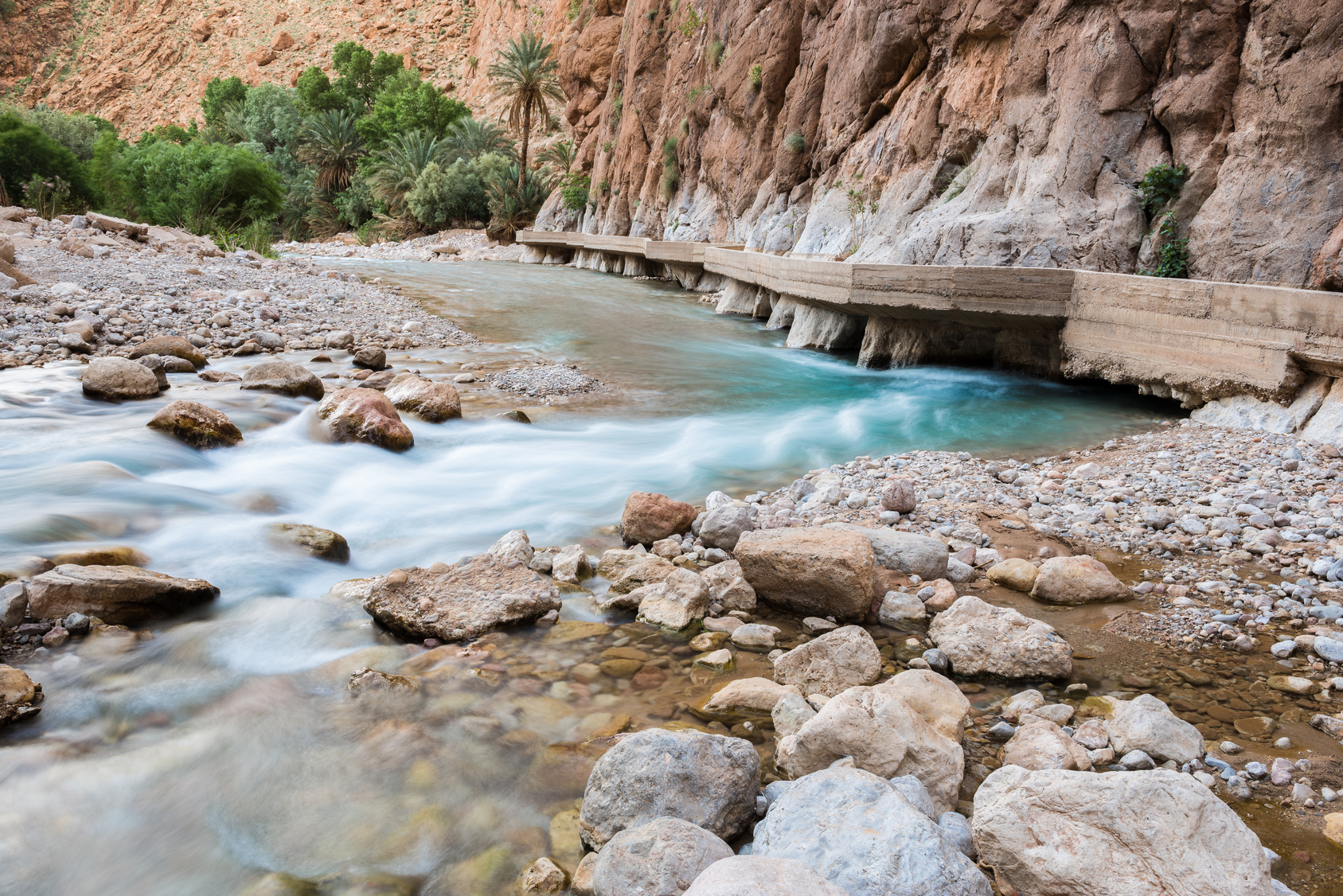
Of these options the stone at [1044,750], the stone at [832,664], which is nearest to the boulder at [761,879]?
the stone at [1044,750]

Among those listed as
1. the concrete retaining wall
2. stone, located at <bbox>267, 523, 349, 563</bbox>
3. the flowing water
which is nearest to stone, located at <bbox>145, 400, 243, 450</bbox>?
the flowing water

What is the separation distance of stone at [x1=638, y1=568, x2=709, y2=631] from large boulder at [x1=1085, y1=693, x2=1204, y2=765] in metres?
1.69

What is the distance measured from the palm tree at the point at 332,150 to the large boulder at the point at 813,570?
4626 cm

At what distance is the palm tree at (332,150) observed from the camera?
42.9 m

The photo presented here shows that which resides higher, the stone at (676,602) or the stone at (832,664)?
the stone at (832,664)

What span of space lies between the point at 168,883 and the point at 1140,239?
1049 cm

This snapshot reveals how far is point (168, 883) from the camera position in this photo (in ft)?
7.24

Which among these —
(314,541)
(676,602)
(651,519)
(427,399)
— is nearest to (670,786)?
(676,602)

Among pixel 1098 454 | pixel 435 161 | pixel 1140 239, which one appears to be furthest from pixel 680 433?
pixel 435 161

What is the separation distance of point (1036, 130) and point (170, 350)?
11.0 meters

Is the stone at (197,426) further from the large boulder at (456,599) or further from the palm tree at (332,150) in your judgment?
the palm tree at (332,150)

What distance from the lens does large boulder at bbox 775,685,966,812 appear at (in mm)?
2328

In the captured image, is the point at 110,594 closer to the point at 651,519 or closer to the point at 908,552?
the point at 651,519

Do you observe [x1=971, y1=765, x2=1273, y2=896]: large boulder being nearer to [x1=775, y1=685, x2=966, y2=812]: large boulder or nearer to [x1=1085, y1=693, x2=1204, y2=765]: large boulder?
[x1=775, y1=685, x2=966, y2=812]: large boulder
